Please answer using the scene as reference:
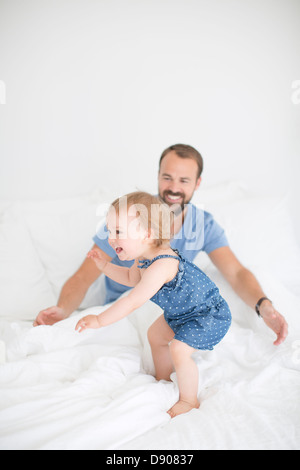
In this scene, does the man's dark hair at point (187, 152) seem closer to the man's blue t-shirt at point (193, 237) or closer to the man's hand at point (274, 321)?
the man's blue t-shirt at point (193, 237)

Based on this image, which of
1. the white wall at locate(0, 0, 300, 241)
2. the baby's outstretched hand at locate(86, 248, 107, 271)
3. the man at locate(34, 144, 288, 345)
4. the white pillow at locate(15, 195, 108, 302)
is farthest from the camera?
the white wall at locate(0, 0, 300, 241)

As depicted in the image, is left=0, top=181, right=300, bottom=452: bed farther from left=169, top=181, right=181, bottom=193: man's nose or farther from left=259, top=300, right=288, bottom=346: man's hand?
left=169, top=181, right=181, bottom=193: man's nose

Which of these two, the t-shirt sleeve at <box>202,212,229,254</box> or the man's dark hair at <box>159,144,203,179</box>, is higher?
the man's dark hair at <box>159,144,203,179</box>

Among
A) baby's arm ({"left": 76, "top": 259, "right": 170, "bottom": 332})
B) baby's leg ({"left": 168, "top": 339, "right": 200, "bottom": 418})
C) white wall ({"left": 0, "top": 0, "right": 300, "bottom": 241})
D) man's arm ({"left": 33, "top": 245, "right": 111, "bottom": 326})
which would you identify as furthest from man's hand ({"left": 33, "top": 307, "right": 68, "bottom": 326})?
white wall ({"left": 0, "top": 0, "right": 300, "bottom": 241})

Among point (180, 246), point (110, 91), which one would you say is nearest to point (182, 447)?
point (180, 246)

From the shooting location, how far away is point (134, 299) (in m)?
0.96

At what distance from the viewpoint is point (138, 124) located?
6.67 ft

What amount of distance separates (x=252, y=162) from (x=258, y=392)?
146 centimetres

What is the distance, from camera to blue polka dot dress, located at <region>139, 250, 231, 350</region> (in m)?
1.06

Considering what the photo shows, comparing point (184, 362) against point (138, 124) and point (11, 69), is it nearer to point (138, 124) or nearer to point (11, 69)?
point (138, 124)

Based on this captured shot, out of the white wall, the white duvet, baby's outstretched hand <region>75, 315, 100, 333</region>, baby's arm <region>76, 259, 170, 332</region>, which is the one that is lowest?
the white duvet

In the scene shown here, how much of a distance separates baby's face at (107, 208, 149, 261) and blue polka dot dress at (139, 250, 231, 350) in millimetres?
65

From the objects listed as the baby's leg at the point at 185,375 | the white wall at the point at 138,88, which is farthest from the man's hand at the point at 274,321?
the white wall at the point at 138,88

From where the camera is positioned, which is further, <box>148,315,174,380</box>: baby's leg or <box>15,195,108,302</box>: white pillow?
<box>15,195,108,302</box>: white pillow
